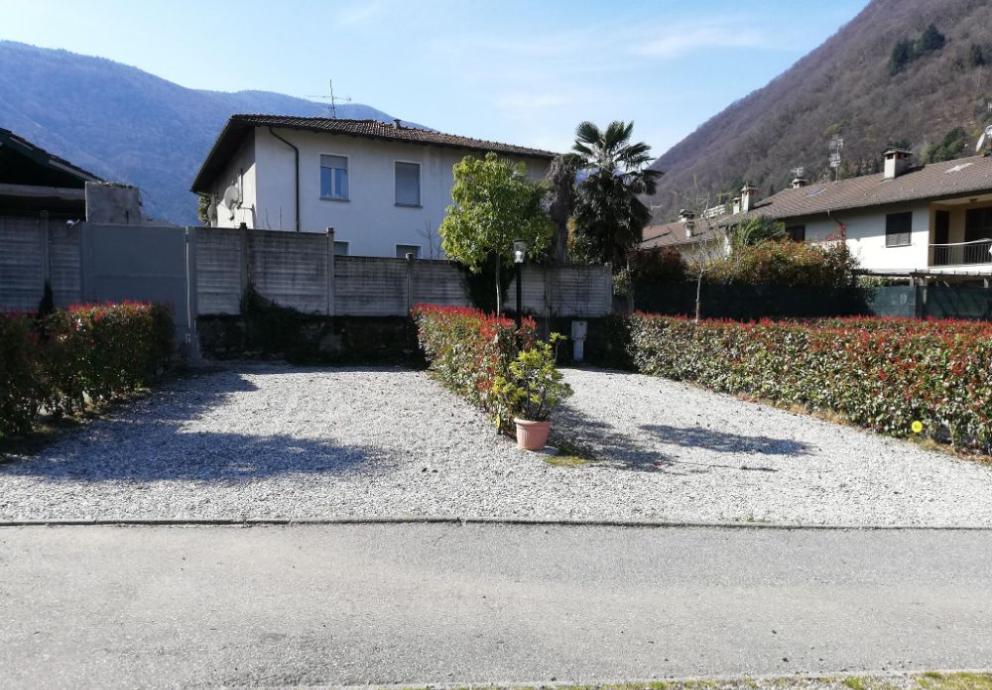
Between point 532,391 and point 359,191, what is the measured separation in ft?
49.2

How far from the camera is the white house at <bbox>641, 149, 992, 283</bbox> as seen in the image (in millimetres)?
26375

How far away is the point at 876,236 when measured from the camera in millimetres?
29547

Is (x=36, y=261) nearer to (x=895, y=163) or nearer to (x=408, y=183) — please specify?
(x=408, y=183)

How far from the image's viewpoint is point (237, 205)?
21078 mm

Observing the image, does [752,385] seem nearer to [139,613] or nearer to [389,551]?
[389,551]

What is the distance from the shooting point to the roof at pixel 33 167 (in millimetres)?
14555

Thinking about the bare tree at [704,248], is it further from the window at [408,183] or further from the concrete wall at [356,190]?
the window at [408,183]

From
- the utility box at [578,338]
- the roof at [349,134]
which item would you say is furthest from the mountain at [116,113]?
the utility box at [578,338]

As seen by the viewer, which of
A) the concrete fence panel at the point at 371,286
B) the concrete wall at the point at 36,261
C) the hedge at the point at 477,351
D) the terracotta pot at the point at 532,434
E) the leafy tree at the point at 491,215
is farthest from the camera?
the leafy tree at the point at 491,215

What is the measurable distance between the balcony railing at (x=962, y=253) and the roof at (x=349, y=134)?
17168 mm

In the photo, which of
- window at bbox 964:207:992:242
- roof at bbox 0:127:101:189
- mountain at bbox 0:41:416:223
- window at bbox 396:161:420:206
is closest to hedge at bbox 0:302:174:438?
roof at bbox 0:127:101:189

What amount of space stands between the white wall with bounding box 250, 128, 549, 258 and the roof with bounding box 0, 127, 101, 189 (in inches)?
187

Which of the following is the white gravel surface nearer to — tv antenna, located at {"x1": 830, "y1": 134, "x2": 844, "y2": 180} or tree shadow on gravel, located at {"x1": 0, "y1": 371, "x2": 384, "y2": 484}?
tree shadow on gravel, located at {"x1": 0, "y1": 371, "x2": 384, "y2": 484}

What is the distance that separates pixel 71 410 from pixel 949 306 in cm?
2303
